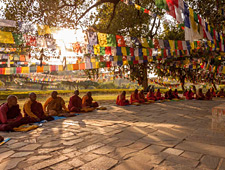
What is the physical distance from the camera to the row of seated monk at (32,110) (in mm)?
5242

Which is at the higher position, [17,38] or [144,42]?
[144,42]

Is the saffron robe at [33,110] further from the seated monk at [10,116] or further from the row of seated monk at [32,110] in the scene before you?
the seated monk at [10,116]

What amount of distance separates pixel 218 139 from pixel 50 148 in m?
3.62

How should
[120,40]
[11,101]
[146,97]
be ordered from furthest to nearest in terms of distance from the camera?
[146,97]
[120,40]
[11,101]

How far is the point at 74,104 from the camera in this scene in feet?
27.3

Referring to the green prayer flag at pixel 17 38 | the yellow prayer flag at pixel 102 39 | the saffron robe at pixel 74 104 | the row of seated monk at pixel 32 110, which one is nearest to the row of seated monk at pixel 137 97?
the row of seated monk at pixel 32 110

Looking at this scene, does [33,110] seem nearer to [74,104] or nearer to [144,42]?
[74,104]

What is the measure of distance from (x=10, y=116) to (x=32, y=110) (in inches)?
36.8

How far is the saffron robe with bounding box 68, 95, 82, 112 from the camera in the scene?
→ 812cm

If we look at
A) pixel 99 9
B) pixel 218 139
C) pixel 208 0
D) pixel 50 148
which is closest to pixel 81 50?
pixel 99 9

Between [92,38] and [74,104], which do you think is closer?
[92,38]

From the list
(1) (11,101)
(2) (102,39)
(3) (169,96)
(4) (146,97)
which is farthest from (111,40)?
(3) (169,96)

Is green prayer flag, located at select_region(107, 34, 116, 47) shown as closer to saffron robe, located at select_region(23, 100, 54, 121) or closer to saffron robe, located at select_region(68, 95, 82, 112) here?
saffron robe, located at select_region(68, 95, 82, 112)

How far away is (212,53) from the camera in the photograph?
1276 centimetres
